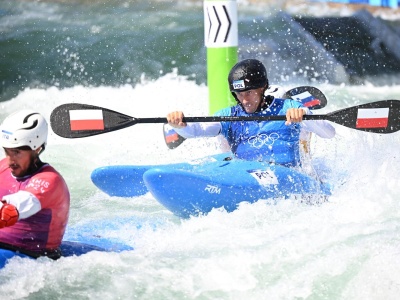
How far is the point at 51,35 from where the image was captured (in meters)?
10.5

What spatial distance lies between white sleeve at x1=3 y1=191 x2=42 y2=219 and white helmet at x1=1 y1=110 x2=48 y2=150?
227mm

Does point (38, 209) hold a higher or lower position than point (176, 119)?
lower

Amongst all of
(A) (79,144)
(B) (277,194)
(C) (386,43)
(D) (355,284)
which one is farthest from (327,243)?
(C) (386,43)

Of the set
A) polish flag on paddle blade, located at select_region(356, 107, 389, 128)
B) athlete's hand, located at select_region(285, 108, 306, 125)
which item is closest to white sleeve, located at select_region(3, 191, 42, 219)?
athlete's hand, located at select_region(285, 108, 306, 125)

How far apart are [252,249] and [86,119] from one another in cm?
144

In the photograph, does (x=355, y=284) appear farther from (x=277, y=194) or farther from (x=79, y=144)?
(x=79, y=144)

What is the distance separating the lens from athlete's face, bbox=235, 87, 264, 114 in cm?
483

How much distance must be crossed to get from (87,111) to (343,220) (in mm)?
1631

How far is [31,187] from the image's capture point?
130 inches

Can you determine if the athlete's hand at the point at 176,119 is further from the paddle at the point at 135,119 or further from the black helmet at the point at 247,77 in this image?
the black helmet at the point at 247,77

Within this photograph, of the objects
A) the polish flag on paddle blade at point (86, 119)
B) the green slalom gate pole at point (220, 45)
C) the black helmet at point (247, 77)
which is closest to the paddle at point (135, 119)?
the polish flag on paddle blade at point (86, 119)

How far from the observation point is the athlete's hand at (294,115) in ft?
14.8

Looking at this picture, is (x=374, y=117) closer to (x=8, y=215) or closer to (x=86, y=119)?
(x=86, y=119)

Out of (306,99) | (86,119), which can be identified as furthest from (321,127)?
(86,119)
